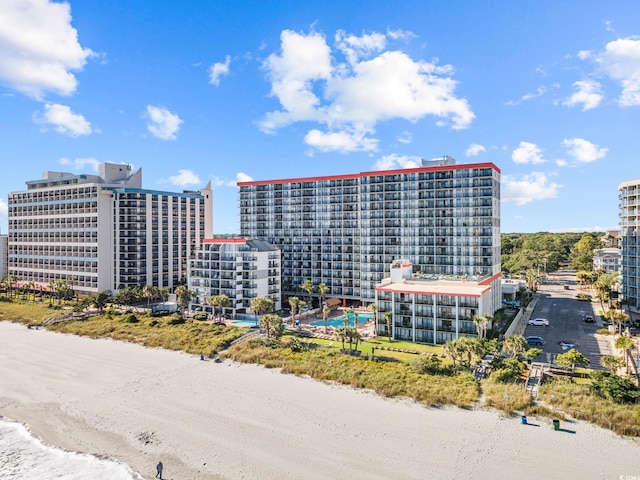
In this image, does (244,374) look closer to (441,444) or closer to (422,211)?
(441,444)

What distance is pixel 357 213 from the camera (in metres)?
99.4

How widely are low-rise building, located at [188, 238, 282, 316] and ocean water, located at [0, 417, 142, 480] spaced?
47.5 meters

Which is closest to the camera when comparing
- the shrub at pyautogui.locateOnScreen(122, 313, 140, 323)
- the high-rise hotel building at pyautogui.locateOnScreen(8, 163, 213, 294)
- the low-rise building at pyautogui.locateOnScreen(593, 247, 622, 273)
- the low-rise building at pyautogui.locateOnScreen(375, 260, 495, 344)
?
the low-rise building at pyautogui.locateOnScreen(375, 260, 495, 344)

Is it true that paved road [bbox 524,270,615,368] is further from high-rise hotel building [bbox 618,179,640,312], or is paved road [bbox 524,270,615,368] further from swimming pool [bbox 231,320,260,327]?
swimming pool [bbox 231,320,260,327]

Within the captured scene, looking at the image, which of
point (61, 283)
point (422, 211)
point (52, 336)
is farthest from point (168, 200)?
point (422, 211)

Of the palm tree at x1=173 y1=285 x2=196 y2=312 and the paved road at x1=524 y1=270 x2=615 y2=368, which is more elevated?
the palm tree at x1=173 y1=285 x2=196 y2=312

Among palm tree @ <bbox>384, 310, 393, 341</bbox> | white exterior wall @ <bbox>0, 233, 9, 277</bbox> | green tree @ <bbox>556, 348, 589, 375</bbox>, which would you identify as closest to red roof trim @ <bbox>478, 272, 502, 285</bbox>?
A: palm tree @ <bbox>384, 310, 393, 341</bbox>

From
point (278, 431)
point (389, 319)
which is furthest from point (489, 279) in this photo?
point (278, 431)

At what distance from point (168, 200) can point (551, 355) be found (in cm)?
9598

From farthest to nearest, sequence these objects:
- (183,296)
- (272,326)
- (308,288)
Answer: (308,288), (183,296), (272,326)

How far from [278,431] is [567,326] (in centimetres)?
6046

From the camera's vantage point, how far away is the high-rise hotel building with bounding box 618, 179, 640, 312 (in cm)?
8462

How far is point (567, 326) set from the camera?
243 ft

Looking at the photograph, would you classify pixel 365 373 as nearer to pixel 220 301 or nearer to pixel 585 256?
pixel 220 301
